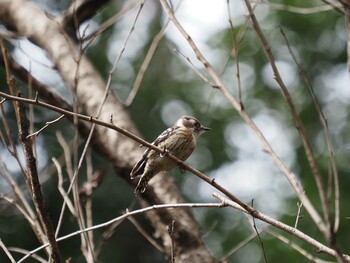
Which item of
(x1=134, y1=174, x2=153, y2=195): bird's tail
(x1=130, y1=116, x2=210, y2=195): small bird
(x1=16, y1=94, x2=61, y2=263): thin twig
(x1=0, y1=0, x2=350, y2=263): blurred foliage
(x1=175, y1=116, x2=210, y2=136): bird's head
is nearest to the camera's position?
(x1=16, y1=94, x2=61, y2=263): thin twig

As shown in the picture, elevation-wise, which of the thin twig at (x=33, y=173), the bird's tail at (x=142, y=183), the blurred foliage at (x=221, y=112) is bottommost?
the blurred foliage at (x=221, y=112)

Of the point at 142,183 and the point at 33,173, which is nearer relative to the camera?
the point at 33,173

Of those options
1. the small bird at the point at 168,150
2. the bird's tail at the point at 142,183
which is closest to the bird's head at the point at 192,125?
the small bird at the point at 168,150

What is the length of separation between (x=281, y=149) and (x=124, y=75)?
318 centimetres

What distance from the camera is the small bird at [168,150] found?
4.61 metres

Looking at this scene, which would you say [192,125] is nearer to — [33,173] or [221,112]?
[33,173]

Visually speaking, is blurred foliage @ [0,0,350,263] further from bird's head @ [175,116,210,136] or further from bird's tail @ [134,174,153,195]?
bird's tail @ [134,174,153,195]

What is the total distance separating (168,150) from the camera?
4.98 m

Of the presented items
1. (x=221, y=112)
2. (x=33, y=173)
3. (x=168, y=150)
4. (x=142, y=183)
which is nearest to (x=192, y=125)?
(x=168, y=150)

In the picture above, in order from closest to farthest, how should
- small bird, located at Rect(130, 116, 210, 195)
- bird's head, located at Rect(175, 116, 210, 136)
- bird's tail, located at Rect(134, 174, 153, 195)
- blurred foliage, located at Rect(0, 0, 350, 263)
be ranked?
1. bird's tail, located at Rect(134, 174, 153, 195)
2. small bird, located at Rect(130, 116, 210, 195)
3. bird's head, located at Rect(175, 116, 210, 136)
4. blurred foliage, located at Rect(0, 0, 350, 263)

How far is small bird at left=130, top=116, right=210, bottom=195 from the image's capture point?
4.61 meters

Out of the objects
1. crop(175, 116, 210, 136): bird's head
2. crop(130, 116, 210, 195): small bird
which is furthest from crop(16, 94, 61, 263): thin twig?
crop(175, 116, 210, 136): bird's head

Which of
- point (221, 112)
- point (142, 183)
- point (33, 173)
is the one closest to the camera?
point (33, 173)

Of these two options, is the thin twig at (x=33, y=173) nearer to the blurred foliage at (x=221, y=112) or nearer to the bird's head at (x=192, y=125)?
the bird's head at (x=192, y=125)
